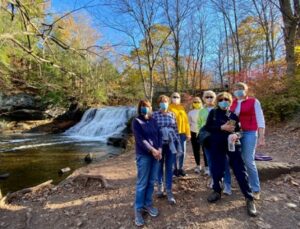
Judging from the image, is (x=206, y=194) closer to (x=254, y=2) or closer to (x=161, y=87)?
(x=254, y=2)

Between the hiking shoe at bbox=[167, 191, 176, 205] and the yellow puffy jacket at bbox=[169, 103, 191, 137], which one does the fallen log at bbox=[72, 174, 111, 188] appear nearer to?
the hiking shoe at bbox=[167, 191, 176, 205]

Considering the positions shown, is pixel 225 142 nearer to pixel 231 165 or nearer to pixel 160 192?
pixel 231 165

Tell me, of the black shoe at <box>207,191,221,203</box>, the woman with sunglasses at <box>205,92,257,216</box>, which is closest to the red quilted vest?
the woman with sunglasses at <box>205,92,257,216</box>

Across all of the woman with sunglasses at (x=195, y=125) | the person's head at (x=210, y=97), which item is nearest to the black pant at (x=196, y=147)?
the woman with sunglasses at (x=195, y=125)

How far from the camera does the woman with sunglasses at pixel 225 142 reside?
12.1 ft

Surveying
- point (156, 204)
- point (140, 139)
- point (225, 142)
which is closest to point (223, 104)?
point (225, 142)

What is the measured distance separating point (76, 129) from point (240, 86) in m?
18.5

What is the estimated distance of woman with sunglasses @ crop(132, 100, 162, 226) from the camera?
11.8 ft

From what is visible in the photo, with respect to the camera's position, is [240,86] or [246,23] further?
[246,23]

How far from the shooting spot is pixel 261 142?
3.73 m

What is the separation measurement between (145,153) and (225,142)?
110cm

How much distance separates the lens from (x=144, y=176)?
3.66 m

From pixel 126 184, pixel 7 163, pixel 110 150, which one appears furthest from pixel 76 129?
pixel 126 184

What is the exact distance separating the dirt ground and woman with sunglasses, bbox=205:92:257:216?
338 millimetres
